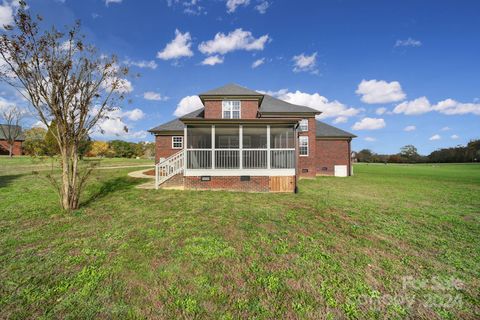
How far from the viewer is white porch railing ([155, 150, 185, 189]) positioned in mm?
11508

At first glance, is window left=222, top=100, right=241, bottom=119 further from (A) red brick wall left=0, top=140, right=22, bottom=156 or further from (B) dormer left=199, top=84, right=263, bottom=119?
(A) red brick wall left=0, top=140, right=22, bottom=156

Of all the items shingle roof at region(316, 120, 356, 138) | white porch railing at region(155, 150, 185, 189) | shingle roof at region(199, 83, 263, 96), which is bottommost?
white porch railing at region(155, 150, 185, 189)

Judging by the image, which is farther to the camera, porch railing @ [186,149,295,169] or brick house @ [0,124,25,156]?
brick house @ [0,124,25,156]

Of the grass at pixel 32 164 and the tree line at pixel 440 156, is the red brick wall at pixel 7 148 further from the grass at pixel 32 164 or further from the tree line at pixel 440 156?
the tree line at pixel 440 156

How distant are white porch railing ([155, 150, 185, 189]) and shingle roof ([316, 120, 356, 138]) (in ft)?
48.2

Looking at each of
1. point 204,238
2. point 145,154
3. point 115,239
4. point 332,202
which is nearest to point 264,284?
point 204,238

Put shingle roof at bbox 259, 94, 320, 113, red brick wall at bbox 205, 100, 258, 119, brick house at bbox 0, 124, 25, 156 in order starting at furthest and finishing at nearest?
brick house at bbox 0, 124, 25, 156 < shingle roof at bbox 259, 94, 320, 113 < red brick wall at bbox 205, 100, 258, 119

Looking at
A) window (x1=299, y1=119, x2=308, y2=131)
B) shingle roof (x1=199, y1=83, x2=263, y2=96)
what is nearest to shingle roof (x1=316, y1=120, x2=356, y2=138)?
window (x1=299, y1=119, x2=308, y2=131)

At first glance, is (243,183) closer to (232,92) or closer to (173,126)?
(232,92)

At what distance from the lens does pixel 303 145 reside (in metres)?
18.7

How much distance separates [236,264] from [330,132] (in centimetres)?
2061

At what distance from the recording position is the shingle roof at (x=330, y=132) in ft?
68.9

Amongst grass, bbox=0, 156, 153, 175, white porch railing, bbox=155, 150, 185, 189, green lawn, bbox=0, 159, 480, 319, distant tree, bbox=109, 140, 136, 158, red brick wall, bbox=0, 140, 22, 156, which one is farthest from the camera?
distant tree, bbox=109, 140, 136, 158

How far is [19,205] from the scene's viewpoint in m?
7.55
